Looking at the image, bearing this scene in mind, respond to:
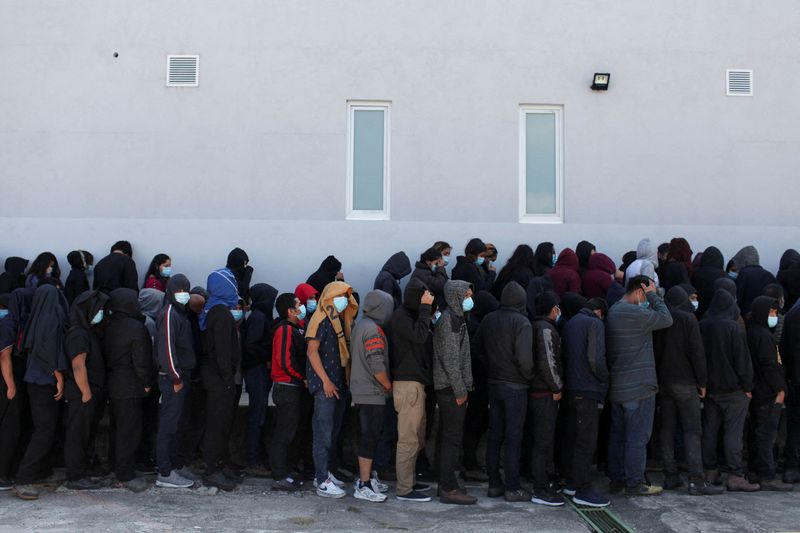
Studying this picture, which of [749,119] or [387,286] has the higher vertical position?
[749,119]

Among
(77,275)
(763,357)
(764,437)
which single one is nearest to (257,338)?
(77,275)

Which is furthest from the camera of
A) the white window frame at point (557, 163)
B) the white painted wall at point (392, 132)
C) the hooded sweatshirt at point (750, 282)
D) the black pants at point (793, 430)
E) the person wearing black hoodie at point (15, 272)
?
the white window frame at point (557, 163)

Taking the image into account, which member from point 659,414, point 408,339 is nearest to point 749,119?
point 659,414

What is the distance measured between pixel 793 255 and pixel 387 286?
17.1 ft

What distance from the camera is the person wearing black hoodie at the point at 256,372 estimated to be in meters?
8.02

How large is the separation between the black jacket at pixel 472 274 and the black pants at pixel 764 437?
10.5 feet

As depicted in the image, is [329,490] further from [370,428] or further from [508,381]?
[508,381]

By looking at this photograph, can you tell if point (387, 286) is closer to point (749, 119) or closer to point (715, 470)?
point (715, 470)

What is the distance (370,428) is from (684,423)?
10.6 feet

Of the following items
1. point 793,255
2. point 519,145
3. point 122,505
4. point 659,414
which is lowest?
point 122,505

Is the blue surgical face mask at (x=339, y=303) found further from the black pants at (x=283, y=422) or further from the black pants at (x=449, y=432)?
the black pants at (x=449, y=432)

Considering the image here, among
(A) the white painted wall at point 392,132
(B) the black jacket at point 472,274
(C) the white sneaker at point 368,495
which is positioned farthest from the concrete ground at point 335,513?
(A) the white painted wall at point 392,132

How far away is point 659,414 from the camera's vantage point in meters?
8.16

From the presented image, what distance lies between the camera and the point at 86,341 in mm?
7438
